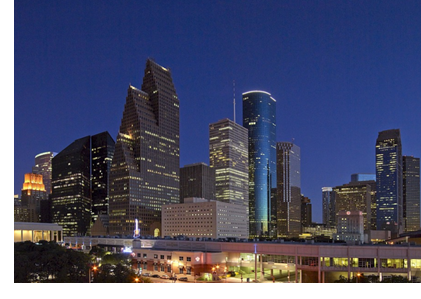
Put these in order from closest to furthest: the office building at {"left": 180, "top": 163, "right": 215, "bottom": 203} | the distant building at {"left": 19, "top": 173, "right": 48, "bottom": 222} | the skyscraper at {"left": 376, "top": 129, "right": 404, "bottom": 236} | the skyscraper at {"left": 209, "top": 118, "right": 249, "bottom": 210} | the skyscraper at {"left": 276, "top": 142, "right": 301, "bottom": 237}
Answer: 1. the office building at {"left": 180, "top": 163, "right": 215, "bottom": 203}
2. the distant building at {"left": 19, "top": 173, "right": 48, "bottom": 222}
3. the skyscraper at {"left": 209, "top": 118, "right": 249, "bottom": 210}
4. the skyscraper at {"left": 376, "top": 129, "right": 404, "bottom": 236}
5. the skyscraper at {"left": 276, "top": 142, "right": 301, "bottom": 237}

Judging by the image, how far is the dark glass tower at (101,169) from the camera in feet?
392

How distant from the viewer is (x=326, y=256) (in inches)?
1098

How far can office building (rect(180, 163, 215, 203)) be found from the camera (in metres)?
119

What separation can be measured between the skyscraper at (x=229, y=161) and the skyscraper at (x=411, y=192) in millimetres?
65770

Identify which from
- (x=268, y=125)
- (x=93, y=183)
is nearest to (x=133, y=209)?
(x=93, y=183)

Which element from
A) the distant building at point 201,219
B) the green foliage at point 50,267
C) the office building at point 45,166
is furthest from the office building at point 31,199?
the green foliage at point 50,267

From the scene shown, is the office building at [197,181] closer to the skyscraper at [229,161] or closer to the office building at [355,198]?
the skyscraper at [229,161]

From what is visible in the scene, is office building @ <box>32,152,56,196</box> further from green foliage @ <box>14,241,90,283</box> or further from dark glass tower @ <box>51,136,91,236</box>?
green foliage @ <box>14,241,90,283</box>

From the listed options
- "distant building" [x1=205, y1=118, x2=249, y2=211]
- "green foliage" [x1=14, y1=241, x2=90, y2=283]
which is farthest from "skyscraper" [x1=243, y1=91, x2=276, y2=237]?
"green foliage" [x1=14, y1=241, x2=90, y2=283]

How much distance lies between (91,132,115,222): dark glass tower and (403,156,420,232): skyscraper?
105m

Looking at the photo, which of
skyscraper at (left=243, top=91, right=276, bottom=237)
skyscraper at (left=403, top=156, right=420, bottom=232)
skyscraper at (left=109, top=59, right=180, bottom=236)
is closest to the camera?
skyscraper at (left=109, top=59, right=180, bottom=236)

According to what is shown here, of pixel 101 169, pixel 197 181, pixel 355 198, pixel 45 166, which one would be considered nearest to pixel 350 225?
pixel 197 181
